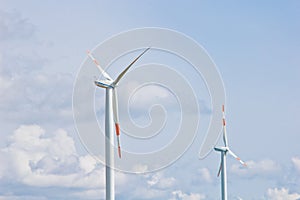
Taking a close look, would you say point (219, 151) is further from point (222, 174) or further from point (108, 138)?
point (108, 138)

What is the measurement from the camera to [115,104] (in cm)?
8050

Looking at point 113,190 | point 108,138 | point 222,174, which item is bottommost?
point 113,190

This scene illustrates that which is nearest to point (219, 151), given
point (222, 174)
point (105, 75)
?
point (222, 174)

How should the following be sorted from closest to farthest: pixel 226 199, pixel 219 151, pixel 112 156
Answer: pixel 112 156 → pixel 226 199 → pixel 219 151

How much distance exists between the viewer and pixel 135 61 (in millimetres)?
78188

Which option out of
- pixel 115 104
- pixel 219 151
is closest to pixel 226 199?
pixel 219 151

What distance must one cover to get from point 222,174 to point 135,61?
52.3m

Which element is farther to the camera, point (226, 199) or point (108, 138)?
point (226, 199)

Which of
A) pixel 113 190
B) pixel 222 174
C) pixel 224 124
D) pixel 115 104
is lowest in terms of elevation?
pixel 113 190

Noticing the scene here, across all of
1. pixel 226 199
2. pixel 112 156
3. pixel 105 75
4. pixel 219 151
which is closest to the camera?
pixel 112 156

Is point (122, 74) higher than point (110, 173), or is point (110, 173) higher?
point (122, 74)

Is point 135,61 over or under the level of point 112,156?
over

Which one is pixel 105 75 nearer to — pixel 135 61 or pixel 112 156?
pixel 135 61

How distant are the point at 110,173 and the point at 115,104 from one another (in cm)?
894
